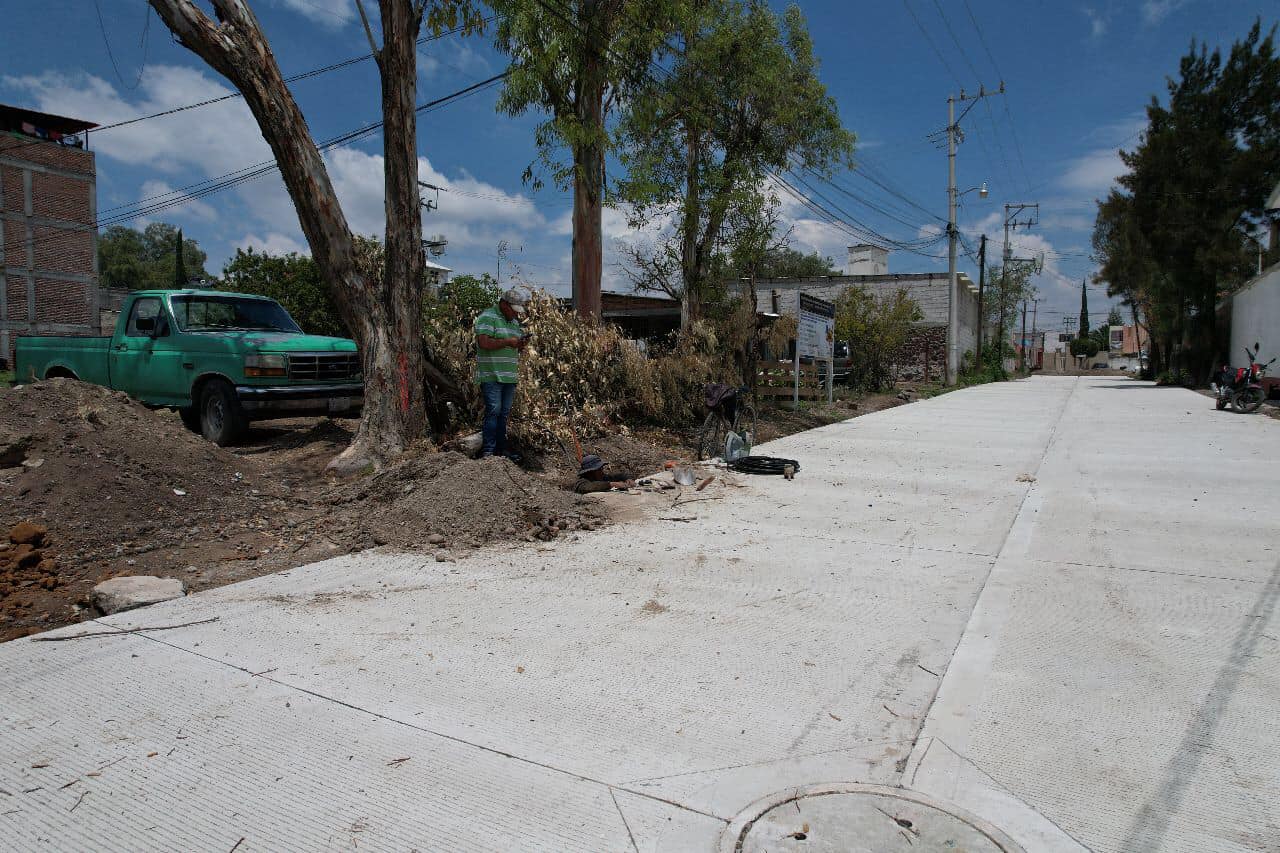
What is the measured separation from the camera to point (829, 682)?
10.7ft

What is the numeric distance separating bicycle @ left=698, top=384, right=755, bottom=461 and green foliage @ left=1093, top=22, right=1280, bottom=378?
86.2 ft

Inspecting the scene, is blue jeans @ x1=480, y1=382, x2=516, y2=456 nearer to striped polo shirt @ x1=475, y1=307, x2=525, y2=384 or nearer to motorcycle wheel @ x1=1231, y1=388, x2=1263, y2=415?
striped polo shirt @ x1=475, y1=307, x2=525, y2=384

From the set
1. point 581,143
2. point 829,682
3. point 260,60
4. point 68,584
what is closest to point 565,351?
point 581,143

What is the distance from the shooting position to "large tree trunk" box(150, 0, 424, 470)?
24.1 ft

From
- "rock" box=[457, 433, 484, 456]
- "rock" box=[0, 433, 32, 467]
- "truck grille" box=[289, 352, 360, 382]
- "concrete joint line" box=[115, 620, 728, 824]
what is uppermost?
"truck grille" box=[289, 352, 360, 382]

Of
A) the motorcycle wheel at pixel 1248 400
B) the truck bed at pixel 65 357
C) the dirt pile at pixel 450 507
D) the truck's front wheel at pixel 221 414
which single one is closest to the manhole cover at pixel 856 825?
the dirt pile at pixel 450 507

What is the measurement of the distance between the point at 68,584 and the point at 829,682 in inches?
176

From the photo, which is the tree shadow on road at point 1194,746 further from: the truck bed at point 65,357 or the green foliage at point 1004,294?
the green foliage at point 1004,294

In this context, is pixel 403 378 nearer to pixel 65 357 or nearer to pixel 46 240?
pixel 65 357

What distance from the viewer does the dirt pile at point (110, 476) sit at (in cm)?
526

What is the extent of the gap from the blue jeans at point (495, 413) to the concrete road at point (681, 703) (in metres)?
2.62

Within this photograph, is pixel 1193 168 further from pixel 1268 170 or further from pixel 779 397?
pixel 779 397

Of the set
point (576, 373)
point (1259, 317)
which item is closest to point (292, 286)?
point (576, 373)

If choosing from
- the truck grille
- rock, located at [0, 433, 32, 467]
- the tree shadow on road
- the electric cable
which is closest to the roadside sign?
the electric cable
